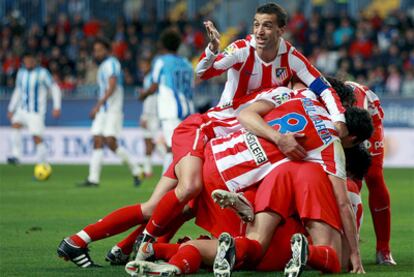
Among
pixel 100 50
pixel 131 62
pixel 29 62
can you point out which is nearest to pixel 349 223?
pixel 100 50

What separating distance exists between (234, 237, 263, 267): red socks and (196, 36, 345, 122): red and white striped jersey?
1.63 meters

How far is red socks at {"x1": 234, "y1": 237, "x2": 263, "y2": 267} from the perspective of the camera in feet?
23.4

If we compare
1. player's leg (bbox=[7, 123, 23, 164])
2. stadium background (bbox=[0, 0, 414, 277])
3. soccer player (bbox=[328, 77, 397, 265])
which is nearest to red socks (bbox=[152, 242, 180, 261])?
soccer player (bbox=[328, 77, 397, 265])

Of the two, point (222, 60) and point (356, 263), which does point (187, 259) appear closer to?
point (356, 263)

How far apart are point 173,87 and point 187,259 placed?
9250 millimetres

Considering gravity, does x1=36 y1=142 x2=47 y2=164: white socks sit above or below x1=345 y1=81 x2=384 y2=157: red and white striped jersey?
below

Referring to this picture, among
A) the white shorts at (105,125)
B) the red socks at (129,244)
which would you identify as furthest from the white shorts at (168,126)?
the red socks at (129,244)

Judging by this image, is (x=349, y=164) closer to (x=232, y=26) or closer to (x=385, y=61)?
(x=385, y=61)

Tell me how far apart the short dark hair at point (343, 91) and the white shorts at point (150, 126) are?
A: 11.8 meters

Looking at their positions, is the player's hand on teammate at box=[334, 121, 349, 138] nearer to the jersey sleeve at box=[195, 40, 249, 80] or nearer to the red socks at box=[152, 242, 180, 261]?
the jersey sleeve at box=[195, 40, 249, 80]

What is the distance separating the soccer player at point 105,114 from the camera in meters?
17.2

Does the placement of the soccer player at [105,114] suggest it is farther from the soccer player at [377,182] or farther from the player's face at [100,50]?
the soccer player at [377,182]

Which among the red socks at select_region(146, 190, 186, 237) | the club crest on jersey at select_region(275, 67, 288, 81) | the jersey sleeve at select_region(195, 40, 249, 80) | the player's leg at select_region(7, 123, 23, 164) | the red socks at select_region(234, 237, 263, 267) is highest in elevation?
the jersey sleeve at select_region(195, 40, 249, 80)

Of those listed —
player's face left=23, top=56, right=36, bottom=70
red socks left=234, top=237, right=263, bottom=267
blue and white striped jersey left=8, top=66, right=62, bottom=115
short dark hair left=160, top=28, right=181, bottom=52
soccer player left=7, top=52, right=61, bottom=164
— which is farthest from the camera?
blue and white striped jersey left=8, top=66, right=62, bottom=115
